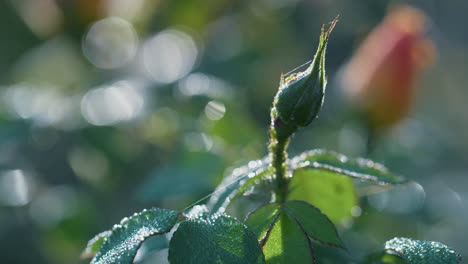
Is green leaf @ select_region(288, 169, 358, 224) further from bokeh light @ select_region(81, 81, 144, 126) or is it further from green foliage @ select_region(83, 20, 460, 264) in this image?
bokeh light @ select_region(81, 81, 144, 126)

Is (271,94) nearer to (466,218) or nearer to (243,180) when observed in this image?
(466,218)

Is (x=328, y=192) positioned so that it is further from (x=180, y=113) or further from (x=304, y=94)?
(x=180, y=113)

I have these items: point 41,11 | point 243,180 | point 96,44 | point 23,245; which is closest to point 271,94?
point 96,44

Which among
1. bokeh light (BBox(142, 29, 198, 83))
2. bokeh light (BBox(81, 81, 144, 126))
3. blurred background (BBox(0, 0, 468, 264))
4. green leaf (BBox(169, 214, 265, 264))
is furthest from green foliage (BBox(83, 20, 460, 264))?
bokeh light (BBox(142, 29, 198, 83))

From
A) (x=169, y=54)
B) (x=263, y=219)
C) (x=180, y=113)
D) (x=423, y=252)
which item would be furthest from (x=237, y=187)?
(x=169, y=54)

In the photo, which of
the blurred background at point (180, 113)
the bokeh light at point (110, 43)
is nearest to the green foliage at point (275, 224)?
the blurred background at point (180, 113)

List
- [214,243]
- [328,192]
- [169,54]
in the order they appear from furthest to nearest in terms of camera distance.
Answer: [169,54], [328,192], [214,243]

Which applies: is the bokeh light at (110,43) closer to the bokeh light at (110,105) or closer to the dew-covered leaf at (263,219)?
the bokeh light at (110,105)
